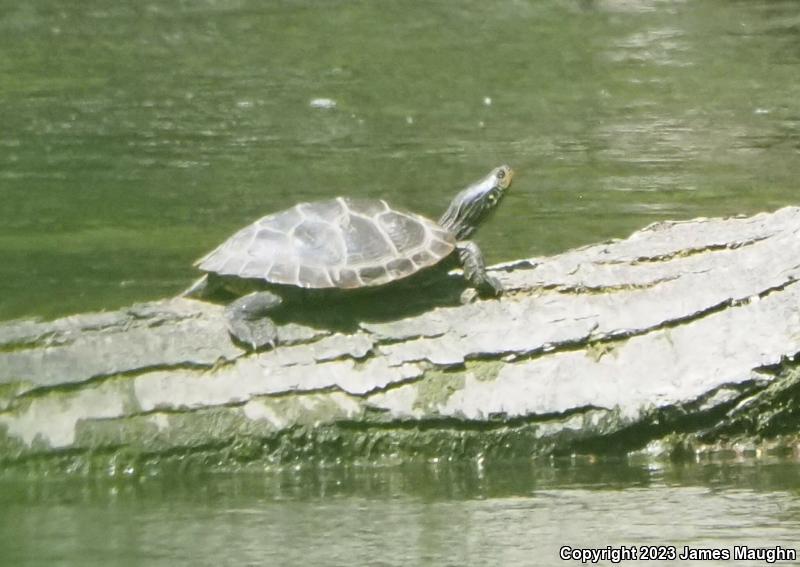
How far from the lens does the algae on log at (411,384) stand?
445 cm

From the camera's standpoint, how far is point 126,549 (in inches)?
152

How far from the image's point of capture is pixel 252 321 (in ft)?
15.3

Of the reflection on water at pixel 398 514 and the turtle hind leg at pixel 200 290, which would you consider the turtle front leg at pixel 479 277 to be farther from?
the turtle hind leg at pixel 200 290

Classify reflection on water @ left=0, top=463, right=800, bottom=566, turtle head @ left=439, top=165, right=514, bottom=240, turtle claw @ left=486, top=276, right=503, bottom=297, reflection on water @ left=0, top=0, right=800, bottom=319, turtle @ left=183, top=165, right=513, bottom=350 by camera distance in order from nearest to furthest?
1. reflection on water @ left=0, top=463, right=800, bottom=566
2. turtle @ left=183, top=165, right=513, bottom=350
3. turtle claw @ left=486, top=276, right=503, bottom=297
4. turtle head @ left=439, top=165, right=514, bottom=240
5. reflection on water @ left=0, top=0, right=800, bottom=319

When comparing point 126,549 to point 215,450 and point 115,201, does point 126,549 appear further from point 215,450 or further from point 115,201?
point 115,201

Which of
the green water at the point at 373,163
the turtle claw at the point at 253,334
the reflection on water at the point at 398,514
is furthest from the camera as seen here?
the turtle claw at the point at 253,334

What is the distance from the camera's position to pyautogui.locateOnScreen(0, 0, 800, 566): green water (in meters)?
4.03

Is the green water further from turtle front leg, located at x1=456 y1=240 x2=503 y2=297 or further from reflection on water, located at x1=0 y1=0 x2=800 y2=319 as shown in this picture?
turtle front leg, located at x1=456 y1=240 x2=503 y2=297

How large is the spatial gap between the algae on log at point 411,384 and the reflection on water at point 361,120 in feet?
6.07

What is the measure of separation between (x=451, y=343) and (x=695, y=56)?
8405 millimetres

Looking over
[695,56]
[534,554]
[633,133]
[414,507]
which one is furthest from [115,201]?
[695,56]

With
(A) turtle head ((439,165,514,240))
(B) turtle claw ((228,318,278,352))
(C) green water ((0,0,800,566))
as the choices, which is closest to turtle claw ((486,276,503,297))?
(A) turtle head ((439,165,514,240))

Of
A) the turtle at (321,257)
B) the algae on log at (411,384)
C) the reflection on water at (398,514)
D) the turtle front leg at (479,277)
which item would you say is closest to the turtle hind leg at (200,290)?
the turtle at (321,257)

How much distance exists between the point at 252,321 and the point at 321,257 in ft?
1.09
